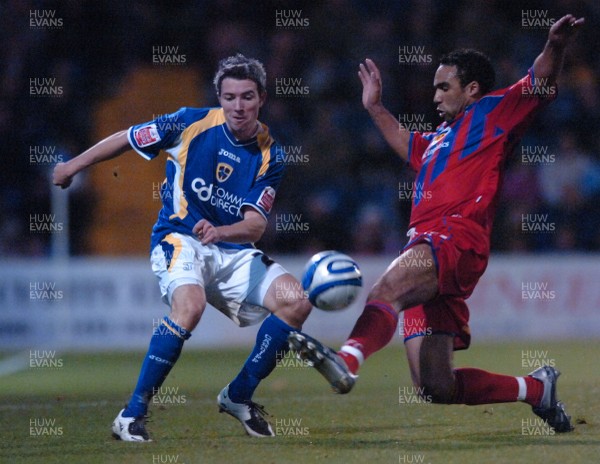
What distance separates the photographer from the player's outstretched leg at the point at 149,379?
6.31 metres

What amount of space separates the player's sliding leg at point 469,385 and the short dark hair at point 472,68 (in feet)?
4.75

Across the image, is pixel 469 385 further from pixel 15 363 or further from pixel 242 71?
pixel 15 363

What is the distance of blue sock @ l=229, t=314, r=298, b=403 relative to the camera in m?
6.64

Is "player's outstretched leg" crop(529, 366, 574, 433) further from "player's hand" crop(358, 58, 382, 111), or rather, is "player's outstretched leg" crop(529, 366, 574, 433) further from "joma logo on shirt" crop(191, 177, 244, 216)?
"joma logo on shirt" crop(191, 177, 244, 216)

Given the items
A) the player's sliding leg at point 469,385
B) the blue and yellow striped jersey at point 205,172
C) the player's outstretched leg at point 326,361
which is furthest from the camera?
the blue and yellow striped jersey at point 205,172

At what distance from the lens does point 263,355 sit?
6652 millimetres

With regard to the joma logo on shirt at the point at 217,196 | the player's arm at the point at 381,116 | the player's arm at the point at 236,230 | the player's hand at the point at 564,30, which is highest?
the player's hand at the point at 564,30

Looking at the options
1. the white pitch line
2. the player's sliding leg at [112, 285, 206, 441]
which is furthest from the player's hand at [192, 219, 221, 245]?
the white pitch line

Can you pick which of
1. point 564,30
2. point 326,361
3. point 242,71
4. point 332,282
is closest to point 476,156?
point 564,30

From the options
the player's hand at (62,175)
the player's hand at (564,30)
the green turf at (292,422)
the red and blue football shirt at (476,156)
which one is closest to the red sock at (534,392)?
the green turf at (292,422)

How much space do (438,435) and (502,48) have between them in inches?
386

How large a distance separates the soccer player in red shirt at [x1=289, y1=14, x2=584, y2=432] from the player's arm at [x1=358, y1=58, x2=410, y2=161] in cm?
21

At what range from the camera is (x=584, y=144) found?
48.3ft

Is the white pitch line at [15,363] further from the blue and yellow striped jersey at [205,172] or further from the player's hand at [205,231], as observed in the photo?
the player's hand at [205,231]
